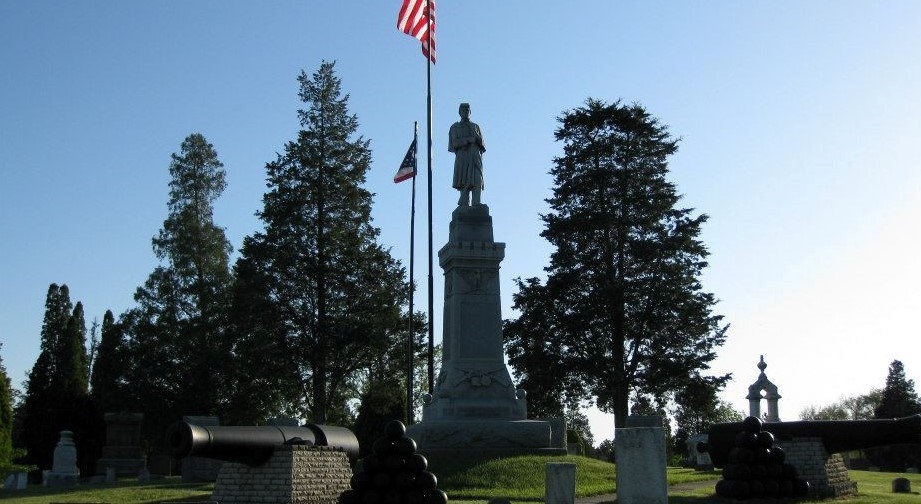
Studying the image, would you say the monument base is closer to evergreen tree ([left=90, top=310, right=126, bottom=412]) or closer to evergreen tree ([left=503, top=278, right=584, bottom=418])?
evergreen tree ([left=503, top=278, right=584, bottom=418])

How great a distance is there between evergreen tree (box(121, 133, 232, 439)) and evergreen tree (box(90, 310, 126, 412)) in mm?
507

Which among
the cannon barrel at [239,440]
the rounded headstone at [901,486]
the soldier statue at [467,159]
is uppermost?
the soldier statue at [467,159]

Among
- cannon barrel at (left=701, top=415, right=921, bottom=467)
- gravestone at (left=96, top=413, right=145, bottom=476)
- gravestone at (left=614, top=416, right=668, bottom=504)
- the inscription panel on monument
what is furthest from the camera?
gravestone at (left=96, top=413, right=145, bottom=476)

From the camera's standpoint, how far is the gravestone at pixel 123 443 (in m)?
28.6

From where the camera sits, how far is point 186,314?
42.0 meters

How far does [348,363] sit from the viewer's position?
36812 millimetres

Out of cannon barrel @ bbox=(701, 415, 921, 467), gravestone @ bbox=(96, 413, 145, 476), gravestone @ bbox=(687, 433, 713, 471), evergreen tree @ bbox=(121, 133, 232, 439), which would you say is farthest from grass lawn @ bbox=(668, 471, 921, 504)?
evergreen tree @ bbox=(121, 133, 232, 439)

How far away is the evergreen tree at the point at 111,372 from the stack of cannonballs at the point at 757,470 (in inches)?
1245

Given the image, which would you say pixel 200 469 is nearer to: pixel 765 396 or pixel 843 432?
pixel 843 432

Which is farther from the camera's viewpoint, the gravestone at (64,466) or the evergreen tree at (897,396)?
the evergreen tree at (897,396)

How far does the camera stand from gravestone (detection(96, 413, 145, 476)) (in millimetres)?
28641

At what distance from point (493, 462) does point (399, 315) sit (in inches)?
761

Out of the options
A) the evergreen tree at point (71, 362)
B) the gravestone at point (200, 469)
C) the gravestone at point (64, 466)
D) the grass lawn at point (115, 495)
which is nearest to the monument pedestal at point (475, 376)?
the grass lawn at point (115, 495)

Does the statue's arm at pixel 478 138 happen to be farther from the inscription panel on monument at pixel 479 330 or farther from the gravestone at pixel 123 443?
the gravestone at pixel 123 443
